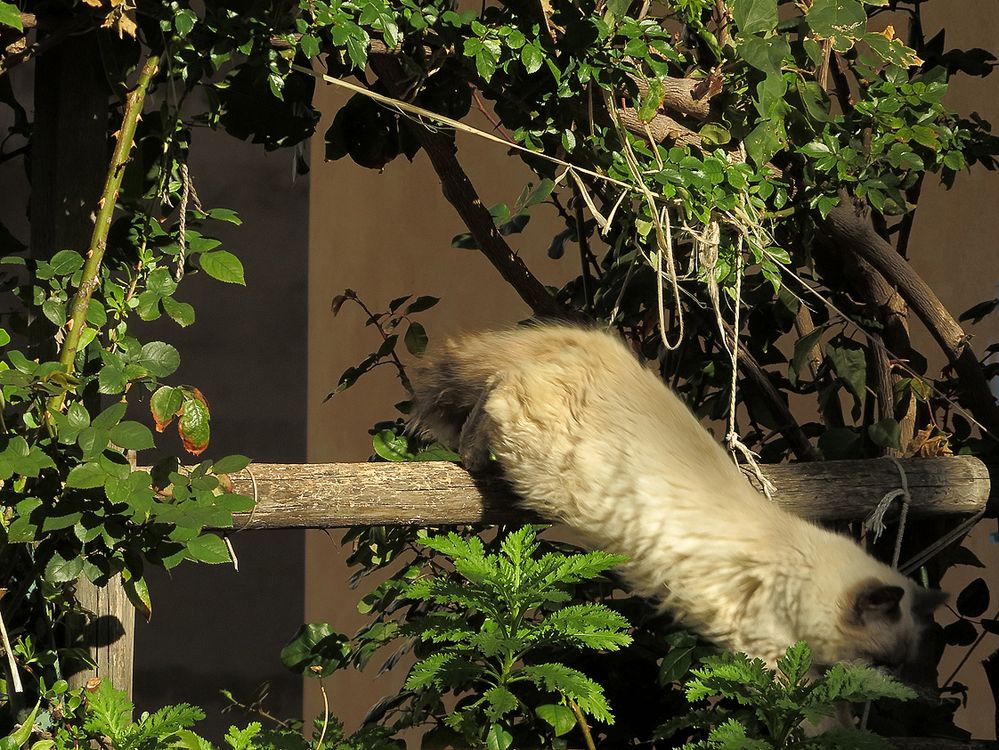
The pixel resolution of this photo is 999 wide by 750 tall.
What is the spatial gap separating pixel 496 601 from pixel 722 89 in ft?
3.36

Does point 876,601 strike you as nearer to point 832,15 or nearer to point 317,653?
point 832,15

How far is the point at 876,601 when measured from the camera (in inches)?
84.8

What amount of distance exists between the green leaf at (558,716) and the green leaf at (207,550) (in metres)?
0.55

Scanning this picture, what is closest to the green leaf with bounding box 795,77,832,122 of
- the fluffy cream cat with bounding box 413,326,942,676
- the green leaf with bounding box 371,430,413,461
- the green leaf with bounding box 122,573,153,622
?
the fluffy cream cat with bounding box 413,326,942,676

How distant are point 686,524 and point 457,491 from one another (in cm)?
43

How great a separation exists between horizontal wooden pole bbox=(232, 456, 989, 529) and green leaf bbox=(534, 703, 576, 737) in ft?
1.25

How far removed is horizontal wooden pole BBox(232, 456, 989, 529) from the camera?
1.91 meters

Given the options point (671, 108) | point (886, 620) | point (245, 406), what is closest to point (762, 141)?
point (671, 108)

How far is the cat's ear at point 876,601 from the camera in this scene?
213 centimetres

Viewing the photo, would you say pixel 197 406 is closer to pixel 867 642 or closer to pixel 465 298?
pixel 867 642

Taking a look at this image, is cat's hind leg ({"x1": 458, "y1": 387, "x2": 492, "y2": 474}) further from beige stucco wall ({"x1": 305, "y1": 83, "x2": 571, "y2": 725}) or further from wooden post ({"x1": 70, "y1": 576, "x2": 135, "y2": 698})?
beige stucco wall ({"x1": 305, "y1": 83, "x2": 571, "y2": 725})

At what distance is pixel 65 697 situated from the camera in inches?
79.0

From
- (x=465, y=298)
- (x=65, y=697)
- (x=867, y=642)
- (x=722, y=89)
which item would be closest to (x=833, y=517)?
(x=867, y=642)

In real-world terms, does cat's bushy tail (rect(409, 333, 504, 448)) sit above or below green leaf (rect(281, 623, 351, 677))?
above
